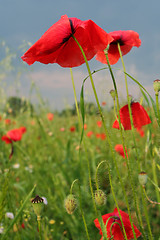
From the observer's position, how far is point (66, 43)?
2.07 feet

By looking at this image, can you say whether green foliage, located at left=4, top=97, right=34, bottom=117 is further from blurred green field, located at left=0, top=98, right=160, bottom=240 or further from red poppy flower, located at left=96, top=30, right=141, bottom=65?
red poppy flower, located at left=96, top=30, right=141, bottom=65

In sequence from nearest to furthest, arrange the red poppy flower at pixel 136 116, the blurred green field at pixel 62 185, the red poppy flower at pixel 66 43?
the red poppy flower at pixel 66 43
the red poppy flower at pixel 136 116
the blurred green field at pixel 62 185

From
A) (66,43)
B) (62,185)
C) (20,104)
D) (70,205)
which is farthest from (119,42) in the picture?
(20,104)

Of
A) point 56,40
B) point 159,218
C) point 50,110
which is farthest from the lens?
point 50,110

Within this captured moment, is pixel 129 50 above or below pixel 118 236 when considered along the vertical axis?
above

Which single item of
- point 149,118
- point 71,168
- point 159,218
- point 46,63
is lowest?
point 159,218

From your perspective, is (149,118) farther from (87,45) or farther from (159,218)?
(159,218)

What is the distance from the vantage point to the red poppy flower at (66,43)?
1.80ft

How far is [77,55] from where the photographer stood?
0.64 metres

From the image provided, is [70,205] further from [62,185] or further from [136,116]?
[62,185]

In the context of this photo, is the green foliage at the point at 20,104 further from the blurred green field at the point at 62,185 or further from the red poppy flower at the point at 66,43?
the red poppy flower at the point at 66,43

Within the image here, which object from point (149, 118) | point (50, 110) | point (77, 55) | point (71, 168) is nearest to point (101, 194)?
point (149, 118)

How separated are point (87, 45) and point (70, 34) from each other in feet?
0.17

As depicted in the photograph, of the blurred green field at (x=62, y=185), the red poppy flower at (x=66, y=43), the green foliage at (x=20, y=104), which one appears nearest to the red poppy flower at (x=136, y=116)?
the blurred green field at (x=62, y=185)
